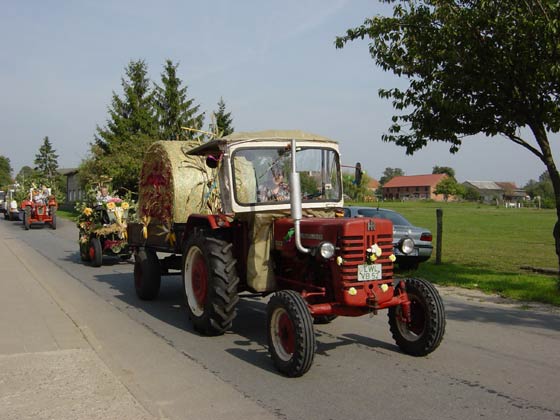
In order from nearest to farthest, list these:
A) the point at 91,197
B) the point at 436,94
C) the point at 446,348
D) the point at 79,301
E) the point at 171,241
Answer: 1. the point at 446,348
2. the point at 171,241
3. the point at 79,301
4. the point at 436,94
5. the point at 91,197

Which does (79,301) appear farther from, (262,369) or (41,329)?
(262,369)

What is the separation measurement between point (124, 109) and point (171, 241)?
31294mm

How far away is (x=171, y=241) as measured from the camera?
8.74 meters

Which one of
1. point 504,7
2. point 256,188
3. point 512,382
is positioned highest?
point 504,7

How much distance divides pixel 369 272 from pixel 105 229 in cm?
925

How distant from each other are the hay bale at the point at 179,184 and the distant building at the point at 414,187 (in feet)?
409

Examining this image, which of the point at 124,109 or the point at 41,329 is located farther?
the point at 124,109

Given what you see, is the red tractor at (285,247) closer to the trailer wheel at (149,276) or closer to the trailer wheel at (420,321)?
the trailer wheel at (420,321)

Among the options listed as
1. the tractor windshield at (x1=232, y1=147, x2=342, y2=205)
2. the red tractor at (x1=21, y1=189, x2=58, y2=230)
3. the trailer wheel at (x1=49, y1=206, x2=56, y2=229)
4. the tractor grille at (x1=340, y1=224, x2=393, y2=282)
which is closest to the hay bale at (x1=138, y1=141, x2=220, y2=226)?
the tractor windshield at (x1=232, y1=147, x2=342, y2=205)

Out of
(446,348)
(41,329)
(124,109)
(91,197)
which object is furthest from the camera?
(124,109)

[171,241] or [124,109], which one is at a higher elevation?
[124,109]

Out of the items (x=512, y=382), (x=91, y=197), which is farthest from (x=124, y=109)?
(x=512, y=382)

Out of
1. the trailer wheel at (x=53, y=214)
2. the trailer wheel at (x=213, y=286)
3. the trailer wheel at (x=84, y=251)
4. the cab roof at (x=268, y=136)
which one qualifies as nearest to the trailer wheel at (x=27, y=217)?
the trailer wheel at (x=53, y=214)

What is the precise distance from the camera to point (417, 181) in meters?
140
